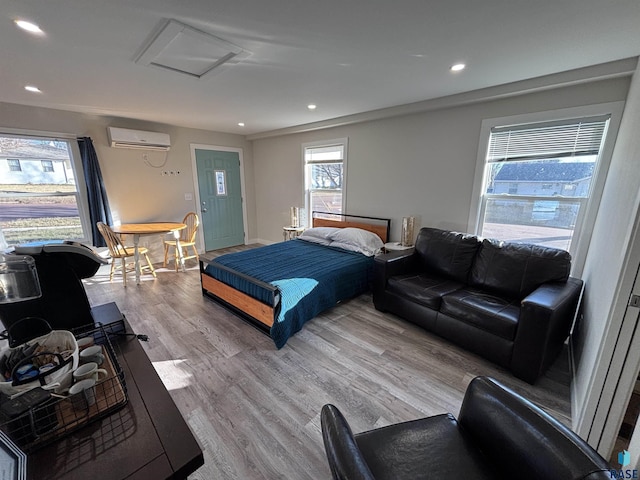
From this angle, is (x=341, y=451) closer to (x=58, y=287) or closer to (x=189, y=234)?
(x=58, y=287)

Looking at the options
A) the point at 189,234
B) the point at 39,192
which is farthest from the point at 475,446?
the point at 39,192

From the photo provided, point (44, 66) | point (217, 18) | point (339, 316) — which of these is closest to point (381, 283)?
point (339, 316)

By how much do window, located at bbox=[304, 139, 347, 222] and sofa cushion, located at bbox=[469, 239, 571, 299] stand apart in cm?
225

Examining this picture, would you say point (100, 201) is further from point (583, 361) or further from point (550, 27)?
point (583, 361)

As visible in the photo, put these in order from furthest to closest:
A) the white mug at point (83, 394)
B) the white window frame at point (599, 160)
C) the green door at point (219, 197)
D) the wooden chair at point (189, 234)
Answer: the green door at point (219, 197), the wooden chair at point (189, 234), the white window frame at point (599, 160), the white mug at point (83, 394)

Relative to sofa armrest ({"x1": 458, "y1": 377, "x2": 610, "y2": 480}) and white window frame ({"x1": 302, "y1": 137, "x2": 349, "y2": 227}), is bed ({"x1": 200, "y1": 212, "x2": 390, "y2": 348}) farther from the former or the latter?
sofa armrest ({"x1": 458, "y1": 377, "x2": 610, "y2": 480})

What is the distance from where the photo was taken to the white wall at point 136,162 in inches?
133

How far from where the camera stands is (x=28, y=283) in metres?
0.95

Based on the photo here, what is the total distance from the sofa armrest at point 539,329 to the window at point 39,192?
527 cm

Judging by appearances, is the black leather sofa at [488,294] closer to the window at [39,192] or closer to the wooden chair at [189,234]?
the wooden chair at [189,234]

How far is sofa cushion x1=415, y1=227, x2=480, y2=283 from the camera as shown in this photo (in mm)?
2669

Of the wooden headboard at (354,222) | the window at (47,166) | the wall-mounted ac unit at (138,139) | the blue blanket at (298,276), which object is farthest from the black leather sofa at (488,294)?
the window at (47,166)

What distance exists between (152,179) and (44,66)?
2409mm

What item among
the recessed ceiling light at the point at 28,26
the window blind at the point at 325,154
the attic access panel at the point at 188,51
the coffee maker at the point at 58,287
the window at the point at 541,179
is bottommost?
the coffee maker at the point at 58,287
